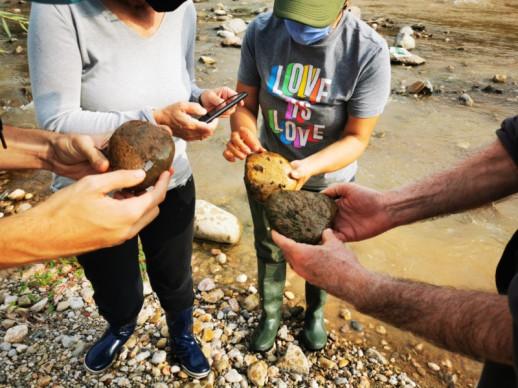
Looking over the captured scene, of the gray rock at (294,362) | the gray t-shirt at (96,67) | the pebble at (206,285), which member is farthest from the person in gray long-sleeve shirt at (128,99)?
the pebble at (206,285)

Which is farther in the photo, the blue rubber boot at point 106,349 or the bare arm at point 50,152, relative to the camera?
the blue rubber boot at point 106,349

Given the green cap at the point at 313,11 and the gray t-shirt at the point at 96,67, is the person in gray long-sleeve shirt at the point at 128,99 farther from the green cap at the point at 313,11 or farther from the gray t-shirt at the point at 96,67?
the green cap at the point at 313,11

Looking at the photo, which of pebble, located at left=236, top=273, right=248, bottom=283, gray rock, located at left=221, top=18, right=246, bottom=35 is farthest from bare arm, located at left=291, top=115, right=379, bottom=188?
gray rock, located at left=221, top=18, right=246, bottom=35

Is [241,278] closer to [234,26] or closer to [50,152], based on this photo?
[50,152]

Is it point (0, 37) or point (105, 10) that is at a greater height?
point (105, 10)

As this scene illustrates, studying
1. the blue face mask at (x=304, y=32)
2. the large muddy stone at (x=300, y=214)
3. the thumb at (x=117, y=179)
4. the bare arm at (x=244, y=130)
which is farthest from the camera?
the bare arm at (x=244, y=130)

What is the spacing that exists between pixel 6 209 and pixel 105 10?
3579 millimetres

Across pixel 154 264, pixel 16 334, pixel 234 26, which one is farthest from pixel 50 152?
pixel 234 26

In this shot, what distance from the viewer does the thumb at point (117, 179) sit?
5.50 feet

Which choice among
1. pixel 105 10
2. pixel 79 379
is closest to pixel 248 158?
pixel 105 10

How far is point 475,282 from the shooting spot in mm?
4039

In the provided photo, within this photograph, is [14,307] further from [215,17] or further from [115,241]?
[215,17]

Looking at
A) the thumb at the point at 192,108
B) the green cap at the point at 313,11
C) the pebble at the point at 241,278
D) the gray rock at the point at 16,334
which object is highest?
the green cap at the point at 313,11

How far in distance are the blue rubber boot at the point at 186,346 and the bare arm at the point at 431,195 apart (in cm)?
138
